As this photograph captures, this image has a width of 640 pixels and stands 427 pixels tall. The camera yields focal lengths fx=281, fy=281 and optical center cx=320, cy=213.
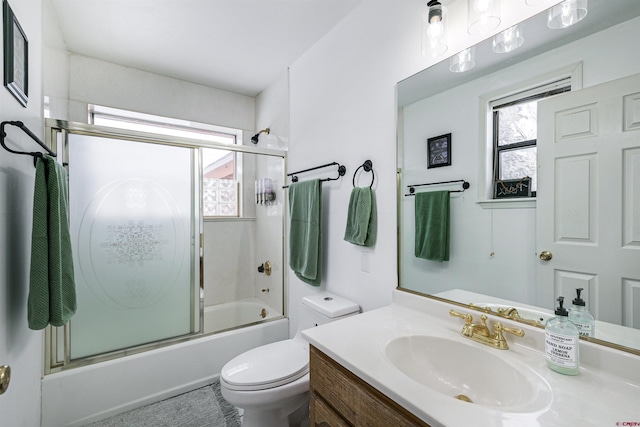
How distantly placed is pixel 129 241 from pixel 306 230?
3.75ft

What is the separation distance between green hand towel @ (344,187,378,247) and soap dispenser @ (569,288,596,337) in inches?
33.4

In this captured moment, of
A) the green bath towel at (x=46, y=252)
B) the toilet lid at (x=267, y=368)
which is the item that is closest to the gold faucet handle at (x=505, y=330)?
the toilet lid at (x=267, y=368)

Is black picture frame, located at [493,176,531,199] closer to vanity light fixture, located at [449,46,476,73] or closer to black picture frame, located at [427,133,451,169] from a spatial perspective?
black picture frame, located at [427,133,451,169]

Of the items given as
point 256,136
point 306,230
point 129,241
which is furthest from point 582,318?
point 256,136

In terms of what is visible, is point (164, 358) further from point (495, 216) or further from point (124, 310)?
point (495, 216)

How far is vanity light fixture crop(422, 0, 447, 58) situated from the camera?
112cm

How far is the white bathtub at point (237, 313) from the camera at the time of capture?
2514mm

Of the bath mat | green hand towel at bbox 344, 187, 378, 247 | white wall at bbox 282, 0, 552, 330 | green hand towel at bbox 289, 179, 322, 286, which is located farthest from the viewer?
green hand towel at bbox 289, 179, 322, 286

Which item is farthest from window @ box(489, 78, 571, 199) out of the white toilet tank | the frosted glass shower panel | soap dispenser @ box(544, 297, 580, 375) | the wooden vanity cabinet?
the frosted glass shower panel

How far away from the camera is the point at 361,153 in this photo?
162 centimetres

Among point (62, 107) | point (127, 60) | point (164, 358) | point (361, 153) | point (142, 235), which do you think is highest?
point (127, 60)

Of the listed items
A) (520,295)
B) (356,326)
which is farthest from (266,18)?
(520,295)

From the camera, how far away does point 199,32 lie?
191 cm

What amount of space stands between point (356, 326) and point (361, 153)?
3.14ft
